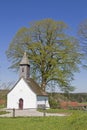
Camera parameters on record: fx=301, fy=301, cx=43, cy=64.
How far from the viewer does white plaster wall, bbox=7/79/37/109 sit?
45.0m

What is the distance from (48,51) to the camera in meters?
48.1

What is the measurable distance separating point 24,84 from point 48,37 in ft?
29.6

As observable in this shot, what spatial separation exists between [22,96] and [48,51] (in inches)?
330

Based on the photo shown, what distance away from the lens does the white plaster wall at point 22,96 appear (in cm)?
4500

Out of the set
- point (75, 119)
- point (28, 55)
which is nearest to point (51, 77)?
point (28, 55)

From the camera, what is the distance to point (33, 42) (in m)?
49.0

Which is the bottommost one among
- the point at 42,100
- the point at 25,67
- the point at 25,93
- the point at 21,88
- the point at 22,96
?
the point at 42,100

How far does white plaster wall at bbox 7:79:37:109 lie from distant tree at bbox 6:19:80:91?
4.03 meters

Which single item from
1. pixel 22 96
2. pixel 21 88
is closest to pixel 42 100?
pixel 22 96

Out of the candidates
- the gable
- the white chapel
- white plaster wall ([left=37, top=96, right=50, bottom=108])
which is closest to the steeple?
the white chapel

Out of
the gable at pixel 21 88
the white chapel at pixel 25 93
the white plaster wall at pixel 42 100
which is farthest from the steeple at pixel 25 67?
the white plaster wall at pixel 42 100

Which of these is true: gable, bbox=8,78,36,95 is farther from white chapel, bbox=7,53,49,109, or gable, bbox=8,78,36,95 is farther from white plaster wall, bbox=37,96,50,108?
white plaster wall, bbox=37,96,50,108

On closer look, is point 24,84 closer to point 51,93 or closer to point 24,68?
point 24,68

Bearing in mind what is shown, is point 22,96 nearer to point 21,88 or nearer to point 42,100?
point 21,88
